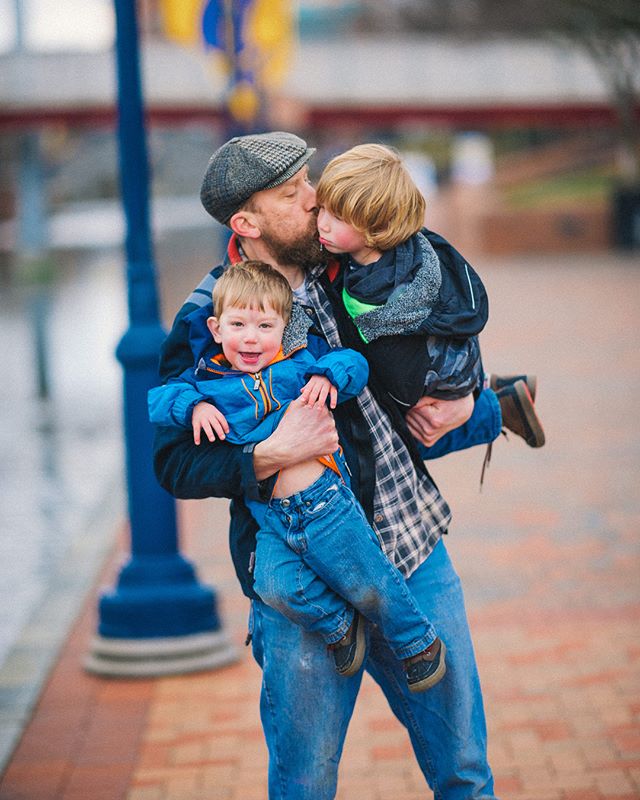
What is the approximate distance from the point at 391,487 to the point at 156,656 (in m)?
2.51

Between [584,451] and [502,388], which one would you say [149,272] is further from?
[584,451]

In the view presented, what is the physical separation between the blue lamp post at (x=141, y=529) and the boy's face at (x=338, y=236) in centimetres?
234

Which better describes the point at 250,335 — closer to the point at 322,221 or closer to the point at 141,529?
the point at 322,221

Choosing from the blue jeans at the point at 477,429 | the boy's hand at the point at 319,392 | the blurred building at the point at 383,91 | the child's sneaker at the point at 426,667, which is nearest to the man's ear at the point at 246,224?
the boy's hand at the point at 319,392

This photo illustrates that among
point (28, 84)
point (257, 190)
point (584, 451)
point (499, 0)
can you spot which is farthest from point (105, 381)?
point (499, 0)

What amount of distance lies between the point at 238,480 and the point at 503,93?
4251 cm

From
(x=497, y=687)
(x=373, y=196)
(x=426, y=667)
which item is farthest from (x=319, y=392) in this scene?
(x=497, y=687)

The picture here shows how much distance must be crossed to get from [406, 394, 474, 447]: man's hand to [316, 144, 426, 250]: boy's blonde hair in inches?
15.3

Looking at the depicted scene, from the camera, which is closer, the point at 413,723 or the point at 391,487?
the point at 391,487

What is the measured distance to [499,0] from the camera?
5069 centimetres

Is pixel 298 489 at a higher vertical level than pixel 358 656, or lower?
higher

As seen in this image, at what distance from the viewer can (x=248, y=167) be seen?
2.76 metres

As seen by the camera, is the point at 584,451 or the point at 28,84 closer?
the point at 584,451

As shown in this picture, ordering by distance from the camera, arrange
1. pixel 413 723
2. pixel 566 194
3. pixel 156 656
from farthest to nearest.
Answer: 1. pixel 566 194
2. pixel 156 656
3. pixel 413 723
